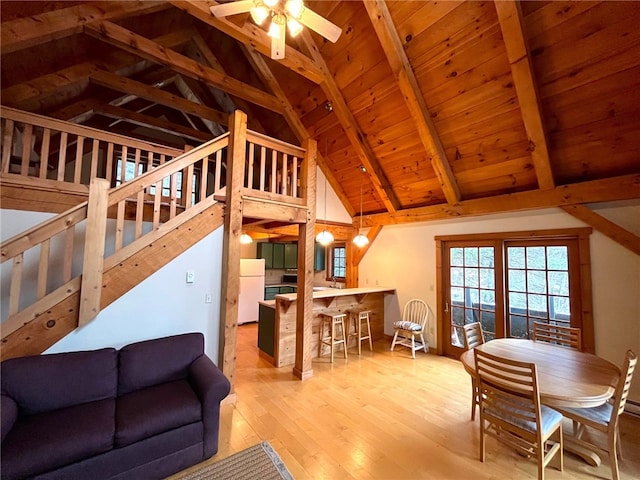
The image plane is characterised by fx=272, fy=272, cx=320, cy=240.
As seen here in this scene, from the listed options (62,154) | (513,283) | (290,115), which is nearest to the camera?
(62,154)

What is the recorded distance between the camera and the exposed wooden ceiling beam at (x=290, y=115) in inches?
194

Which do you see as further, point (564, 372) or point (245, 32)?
point (245, 32)

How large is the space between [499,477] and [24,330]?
400 cm

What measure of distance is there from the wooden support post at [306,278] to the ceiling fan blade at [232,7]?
1726 mm

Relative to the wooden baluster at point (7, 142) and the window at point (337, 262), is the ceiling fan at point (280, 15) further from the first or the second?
the window at point (337, 262)

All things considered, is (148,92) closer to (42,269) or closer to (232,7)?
(232,7)

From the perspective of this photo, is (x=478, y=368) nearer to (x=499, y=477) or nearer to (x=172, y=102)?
(x=499, y=477)

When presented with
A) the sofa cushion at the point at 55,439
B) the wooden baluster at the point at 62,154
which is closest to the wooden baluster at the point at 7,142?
the wooden baluster at the point at 62,154

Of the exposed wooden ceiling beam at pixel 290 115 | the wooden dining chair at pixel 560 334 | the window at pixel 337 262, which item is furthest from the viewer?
the window at pixel 337 262

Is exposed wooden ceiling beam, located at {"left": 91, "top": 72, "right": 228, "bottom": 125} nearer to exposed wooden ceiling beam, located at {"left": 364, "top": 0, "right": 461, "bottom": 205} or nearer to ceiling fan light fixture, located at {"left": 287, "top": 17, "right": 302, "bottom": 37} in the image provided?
ceiling fan light fixture, located at {"left": 287, "top": 17, "right": 302, "bottom": 37}

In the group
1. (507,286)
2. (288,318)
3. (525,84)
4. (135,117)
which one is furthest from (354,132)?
(135,117)

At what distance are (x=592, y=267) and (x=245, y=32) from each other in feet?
17.0

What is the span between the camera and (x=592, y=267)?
3.43 meters

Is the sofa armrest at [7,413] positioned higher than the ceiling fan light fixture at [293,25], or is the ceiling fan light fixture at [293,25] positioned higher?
the ceiling fan light fixture at [293,25]
